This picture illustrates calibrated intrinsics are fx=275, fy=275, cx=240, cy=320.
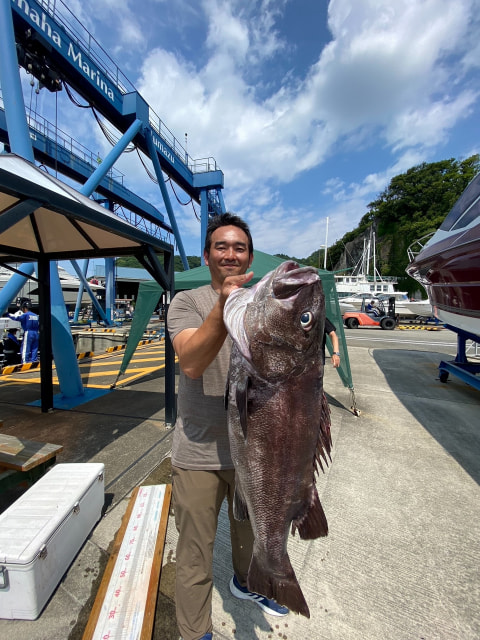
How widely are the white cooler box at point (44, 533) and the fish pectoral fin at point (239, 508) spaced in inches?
50.4

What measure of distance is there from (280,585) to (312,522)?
286 millimetres

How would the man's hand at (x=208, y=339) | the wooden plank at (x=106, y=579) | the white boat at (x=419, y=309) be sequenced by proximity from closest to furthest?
the man's hand at (x=208, y=339), the wooden plank at (x=106, y=579), the white boat at (x=419, y=309)

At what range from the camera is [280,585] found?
1.15 m

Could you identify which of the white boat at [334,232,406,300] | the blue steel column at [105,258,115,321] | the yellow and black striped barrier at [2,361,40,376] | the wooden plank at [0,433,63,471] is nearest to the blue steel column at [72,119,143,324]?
the yellow and black striped barrier at [2,361,40,376]

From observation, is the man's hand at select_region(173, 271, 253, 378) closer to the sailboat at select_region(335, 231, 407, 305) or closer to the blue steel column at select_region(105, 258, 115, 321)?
the sailboat at select_region(335, 231, 407, 305)

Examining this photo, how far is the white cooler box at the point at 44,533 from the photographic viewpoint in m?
1.56

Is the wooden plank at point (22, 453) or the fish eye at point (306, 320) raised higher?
the fish eye at point (306, 320)

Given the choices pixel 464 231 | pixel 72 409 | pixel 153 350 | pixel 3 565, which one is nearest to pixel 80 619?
pixel 3 565

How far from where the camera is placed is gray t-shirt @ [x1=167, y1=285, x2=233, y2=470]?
140 cm

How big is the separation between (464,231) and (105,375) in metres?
8.24

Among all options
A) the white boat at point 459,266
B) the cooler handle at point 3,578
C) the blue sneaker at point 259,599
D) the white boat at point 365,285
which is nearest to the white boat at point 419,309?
the white boat at point 365,285

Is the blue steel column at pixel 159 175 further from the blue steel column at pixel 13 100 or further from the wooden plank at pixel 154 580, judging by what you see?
the wooden plank at pixel 154 580

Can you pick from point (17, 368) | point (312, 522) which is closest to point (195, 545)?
point (312, 522)

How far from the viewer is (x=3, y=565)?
1521 millimetres
